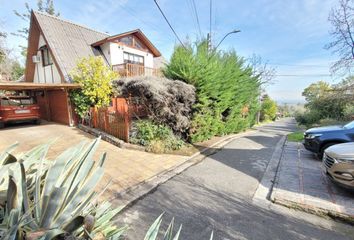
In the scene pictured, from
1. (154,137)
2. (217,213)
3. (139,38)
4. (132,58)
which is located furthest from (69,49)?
(217,213)

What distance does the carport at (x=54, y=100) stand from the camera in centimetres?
939

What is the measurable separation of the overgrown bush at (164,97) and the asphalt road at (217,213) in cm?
308

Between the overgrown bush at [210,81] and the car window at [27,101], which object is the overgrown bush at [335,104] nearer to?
the overgrown bush at [210,81]

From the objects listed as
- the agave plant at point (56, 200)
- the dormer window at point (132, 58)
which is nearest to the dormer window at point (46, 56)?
the dormer window at point (132, 58)

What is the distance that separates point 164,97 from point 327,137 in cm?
570

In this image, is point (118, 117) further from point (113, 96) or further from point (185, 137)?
point (185, 137)

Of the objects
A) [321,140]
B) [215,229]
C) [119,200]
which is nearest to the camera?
[215,229]

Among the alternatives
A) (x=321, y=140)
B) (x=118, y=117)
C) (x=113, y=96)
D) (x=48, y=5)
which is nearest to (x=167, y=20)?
(x=113, y=96)

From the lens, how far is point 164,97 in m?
7.33

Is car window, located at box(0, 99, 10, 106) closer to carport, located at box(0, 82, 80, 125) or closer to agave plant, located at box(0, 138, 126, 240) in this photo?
carport, located at box(0, 82, 80, 125)

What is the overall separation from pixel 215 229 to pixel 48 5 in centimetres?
3478

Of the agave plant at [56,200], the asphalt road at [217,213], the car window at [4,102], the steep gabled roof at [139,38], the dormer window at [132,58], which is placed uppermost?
the steep gabled roof at [139,38]

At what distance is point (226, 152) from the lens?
785cm

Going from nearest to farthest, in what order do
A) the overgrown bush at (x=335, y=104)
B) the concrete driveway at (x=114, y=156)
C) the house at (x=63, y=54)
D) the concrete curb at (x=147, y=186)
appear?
the concrete curb at (x=147, y=186)
the concrete driveway at (x=114, y=156)
the house at (x=63, y=54)
the overgrown bush at (x=335, y=104)
